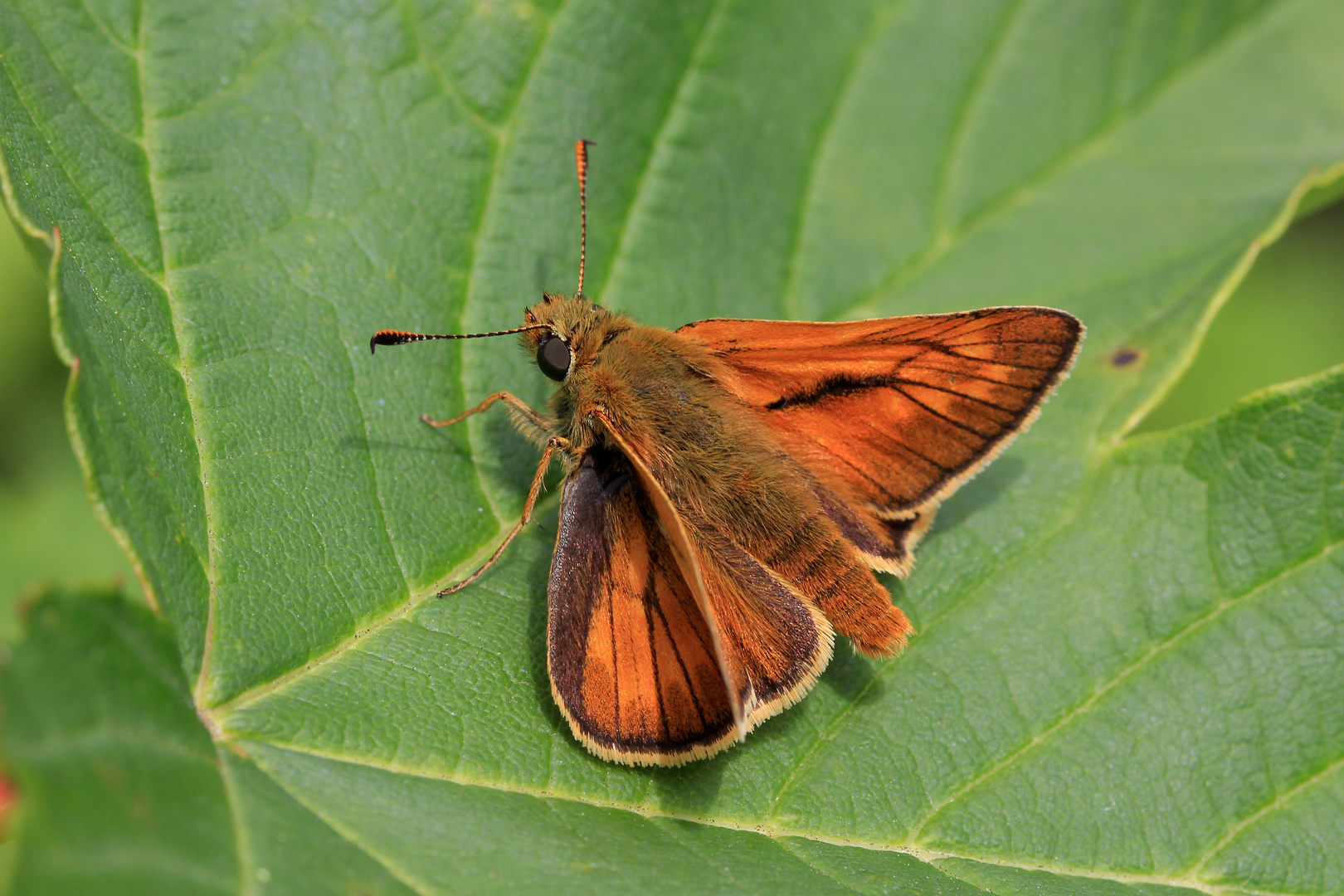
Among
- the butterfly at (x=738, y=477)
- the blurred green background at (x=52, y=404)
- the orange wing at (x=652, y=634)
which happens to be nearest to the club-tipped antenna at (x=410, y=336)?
the butterfly at (x=738, y=477)

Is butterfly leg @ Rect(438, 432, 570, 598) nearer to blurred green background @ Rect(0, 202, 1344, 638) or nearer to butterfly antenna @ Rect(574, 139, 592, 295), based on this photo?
butterfly antenna @ Rect(574, 139, 592, 295)

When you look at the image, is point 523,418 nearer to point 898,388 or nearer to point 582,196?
point 582,196

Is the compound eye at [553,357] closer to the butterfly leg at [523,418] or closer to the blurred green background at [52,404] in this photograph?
the butterfly leg at [523,418]

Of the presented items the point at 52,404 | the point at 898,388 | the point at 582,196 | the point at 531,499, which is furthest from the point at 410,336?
the point at 52,404

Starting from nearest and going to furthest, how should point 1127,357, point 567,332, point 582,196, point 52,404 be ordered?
point 567,332, point 582,196, point 1127,357, point 52,404

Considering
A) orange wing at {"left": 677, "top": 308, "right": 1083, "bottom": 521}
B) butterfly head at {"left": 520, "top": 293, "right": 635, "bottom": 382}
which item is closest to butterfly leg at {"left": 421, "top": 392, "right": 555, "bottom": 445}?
butterfly head at {"left": 520, "top": 293, "right": 635, "bottom": 382}

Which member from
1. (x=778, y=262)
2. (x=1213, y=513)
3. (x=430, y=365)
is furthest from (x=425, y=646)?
(x=1213, y=513)
